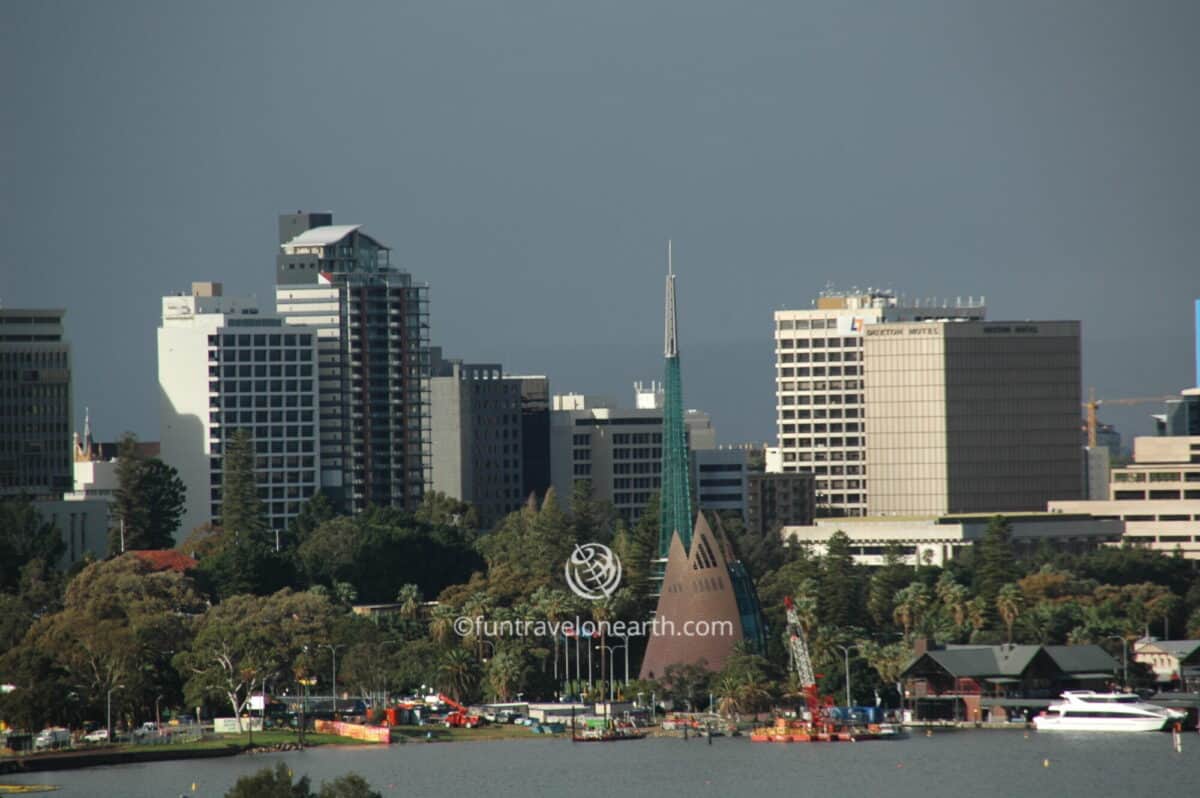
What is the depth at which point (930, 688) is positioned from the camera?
581 feet

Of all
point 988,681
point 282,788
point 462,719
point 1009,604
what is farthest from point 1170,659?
point 282,788

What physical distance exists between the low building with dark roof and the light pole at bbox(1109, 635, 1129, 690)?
7.09 ft

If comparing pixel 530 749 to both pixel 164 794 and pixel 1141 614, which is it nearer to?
pixel 164 794

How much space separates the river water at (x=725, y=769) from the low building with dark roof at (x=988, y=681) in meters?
8.63

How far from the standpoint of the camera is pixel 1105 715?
170375 mm

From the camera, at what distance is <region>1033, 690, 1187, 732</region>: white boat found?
169500 mm

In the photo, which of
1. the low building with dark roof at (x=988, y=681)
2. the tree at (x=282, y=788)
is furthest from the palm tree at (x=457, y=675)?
the tree at (x=282, y=788)

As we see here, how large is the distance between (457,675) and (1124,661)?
143 ft

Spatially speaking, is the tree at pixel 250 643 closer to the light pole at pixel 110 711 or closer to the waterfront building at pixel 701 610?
the light pole at pixel 110 711

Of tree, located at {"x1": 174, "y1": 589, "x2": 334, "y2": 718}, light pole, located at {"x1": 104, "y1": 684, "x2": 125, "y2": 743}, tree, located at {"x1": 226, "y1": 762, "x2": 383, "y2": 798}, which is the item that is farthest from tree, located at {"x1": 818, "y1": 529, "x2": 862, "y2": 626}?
tree, located at {"x1": 226, "y1": 762, "x2": 383, "y2": 798}

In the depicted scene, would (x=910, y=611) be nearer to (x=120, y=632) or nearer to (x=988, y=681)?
(x=988, y=681)

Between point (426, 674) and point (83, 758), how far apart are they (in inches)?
1340

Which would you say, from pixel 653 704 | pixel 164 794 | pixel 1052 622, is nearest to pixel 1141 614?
pixel 1052 622

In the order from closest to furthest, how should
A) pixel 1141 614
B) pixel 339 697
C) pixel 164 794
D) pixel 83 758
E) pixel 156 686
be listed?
pixel 164 794, pixel 83 758, pixel 156 686, pixel 339 697, pixel 1141 614
